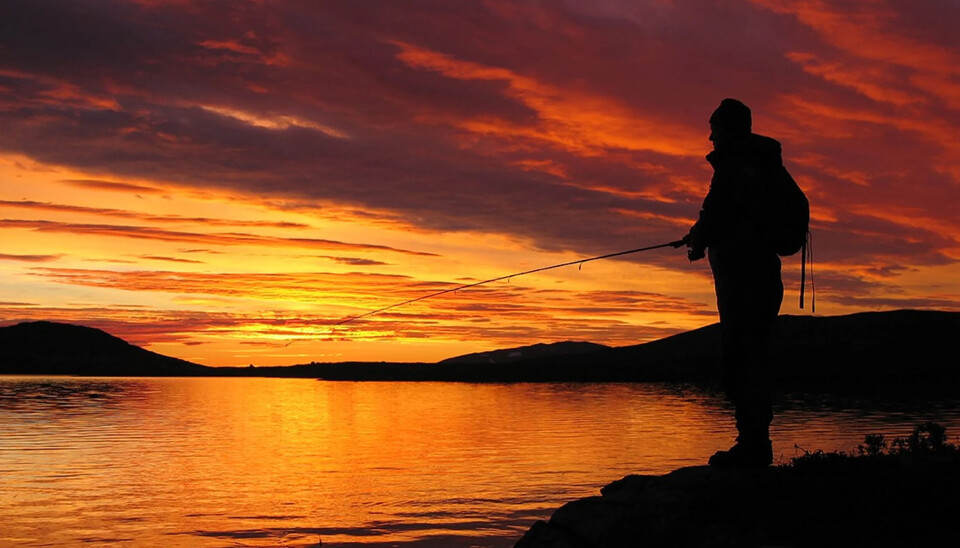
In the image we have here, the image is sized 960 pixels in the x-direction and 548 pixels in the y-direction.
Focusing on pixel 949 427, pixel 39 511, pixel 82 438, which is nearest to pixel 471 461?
pixel 39 511

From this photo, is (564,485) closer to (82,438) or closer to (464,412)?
(82,438)

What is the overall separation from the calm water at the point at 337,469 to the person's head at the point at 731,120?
1137 cm

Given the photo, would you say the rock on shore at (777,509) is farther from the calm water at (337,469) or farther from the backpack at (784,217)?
the calm water at (337,469)

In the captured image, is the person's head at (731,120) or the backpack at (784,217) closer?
the backpack at (784,217)

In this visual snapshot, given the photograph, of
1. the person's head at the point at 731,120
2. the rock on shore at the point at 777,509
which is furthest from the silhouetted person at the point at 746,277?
the rock on shore at the point at 777,509

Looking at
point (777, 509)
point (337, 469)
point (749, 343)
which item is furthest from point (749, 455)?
point (337, 469)

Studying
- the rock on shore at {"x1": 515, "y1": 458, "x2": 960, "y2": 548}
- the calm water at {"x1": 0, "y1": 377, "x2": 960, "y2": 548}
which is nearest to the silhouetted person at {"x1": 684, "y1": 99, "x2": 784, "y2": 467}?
the rock on shore at {"x1": 515, "y1": 458, "x2": 960, "y2": 548}

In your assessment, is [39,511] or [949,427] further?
[949,427]

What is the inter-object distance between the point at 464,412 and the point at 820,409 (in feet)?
93.3

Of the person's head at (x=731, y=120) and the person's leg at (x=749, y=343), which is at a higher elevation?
the person's head at (x=731, y=120)

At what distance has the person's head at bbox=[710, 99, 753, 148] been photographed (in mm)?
11219

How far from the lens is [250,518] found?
23250 millimetres

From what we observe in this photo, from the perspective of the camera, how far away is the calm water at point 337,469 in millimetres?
21516

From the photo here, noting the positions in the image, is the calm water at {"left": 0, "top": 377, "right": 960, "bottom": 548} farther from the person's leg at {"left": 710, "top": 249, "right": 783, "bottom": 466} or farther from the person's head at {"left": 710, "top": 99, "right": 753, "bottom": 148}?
the person's head at {"left": 710, "top": 99, "right": 753, "bottom": 148}
